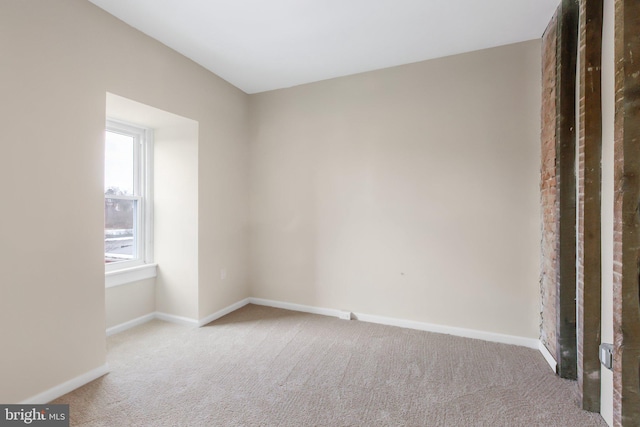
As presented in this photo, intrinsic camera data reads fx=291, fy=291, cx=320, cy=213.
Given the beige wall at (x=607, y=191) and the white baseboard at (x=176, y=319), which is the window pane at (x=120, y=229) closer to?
the white baseboard at (x=176, y=319)

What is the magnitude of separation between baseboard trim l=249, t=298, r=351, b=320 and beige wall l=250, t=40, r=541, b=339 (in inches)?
2.4

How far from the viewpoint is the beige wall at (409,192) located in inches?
104

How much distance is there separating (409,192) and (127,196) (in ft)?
9.86

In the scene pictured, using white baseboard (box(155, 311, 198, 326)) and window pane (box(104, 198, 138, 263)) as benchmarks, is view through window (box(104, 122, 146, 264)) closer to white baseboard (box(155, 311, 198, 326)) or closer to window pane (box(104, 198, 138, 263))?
window pane (box(104, 198, 138, 263))

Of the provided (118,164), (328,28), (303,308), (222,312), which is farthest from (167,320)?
(328,28)

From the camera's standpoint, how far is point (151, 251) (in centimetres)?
334

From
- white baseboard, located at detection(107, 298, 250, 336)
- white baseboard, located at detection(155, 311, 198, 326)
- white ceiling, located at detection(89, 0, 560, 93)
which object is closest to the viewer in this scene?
white ceiling, located at detection(89, 0, 560, 93)

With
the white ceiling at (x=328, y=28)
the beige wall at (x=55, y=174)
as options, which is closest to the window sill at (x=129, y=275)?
the beige wall at (x=55, y=174)

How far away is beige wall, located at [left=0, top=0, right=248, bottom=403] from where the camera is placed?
1729 mm

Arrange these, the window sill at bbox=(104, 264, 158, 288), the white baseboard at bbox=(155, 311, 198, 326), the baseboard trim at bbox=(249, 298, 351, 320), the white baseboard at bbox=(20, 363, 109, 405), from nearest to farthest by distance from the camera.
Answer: the white baseboard at bbox=(20, 363, 109, 405), the window sill at bbox=(104, 264, 158, 288), the white baseboard at bbox=(155, 311, 198, 326), the baseboard trim at bbox=(249, 298, 351, 320)

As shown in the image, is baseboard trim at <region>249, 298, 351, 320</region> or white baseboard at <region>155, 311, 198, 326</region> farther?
baseboard trim at <region>249, 298, 351, 320</region>

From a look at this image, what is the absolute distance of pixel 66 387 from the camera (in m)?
1.96

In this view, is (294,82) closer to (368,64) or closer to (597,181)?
(368,64)

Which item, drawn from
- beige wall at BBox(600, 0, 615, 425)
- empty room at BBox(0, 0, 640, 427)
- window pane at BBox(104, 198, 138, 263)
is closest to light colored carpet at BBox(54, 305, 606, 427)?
empty room at BBox(0, 0, 640, 427)
